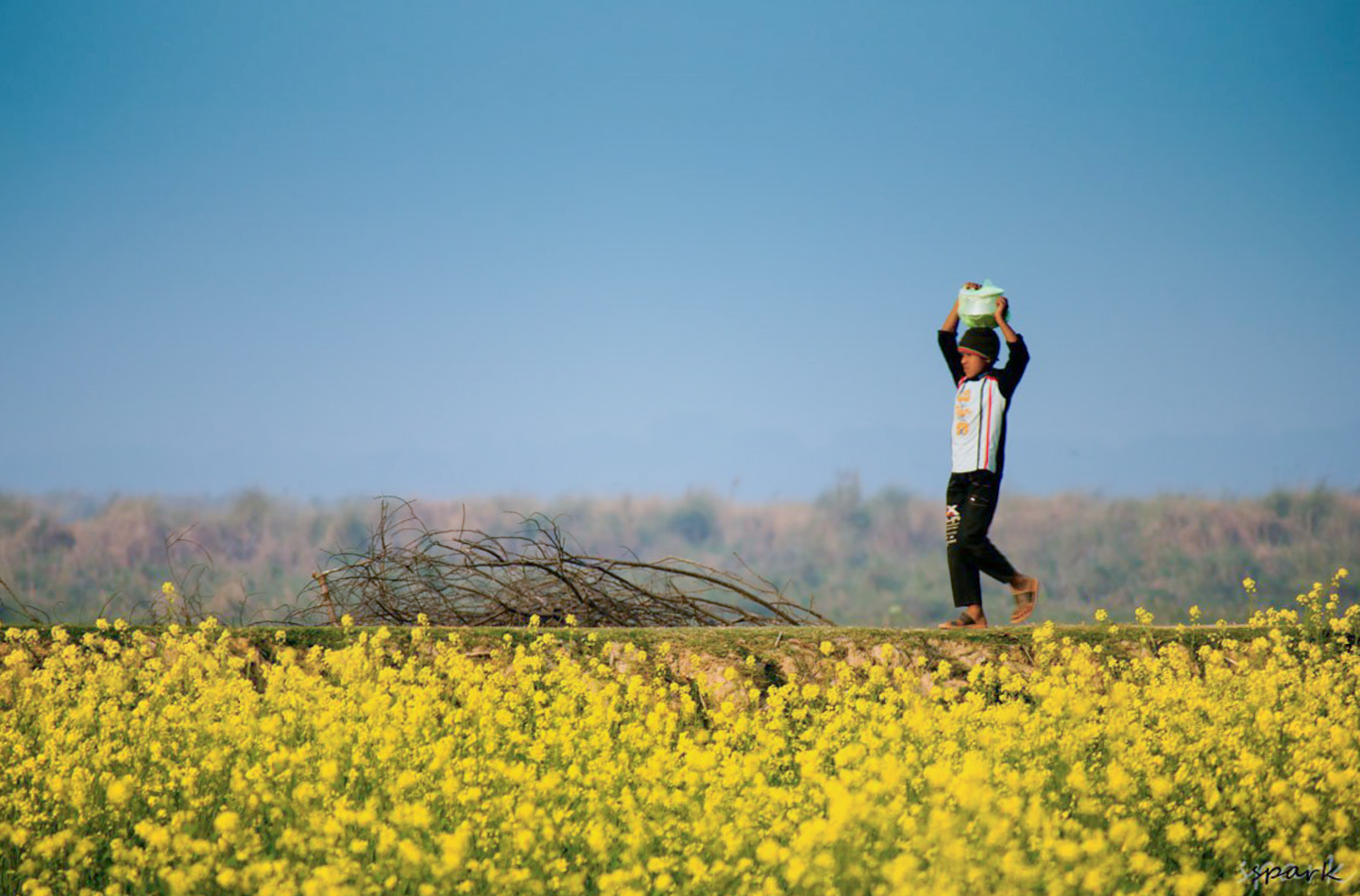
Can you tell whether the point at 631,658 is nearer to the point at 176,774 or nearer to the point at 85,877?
the point at 176,774

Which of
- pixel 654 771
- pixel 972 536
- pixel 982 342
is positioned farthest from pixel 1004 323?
pixel 654 771

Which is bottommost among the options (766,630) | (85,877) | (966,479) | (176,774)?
(85,877)

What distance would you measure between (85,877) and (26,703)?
194 cm

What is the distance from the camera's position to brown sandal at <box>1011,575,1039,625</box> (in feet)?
23.0

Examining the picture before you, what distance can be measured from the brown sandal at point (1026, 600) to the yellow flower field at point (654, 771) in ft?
1.68

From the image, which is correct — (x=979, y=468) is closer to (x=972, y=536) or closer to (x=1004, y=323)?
(x=972, y=536)

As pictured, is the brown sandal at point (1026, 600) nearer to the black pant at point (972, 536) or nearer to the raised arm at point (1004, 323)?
the black pant at point (972, 536)

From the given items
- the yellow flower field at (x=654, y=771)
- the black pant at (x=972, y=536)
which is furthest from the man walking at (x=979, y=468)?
the yellow flower field at (x=654, y=771)

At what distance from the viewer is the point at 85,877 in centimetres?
400

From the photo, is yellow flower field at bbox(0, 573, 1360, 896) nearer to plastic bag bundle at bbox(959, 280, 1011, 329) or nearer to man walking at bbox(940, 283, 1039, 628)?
man walking at bbox(940, 283, 1039, 628)

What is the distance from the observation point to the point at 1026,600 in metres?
7.03

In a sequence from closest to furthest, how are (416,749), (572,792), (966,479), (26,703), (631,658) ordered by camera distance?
(572,792), (416,749), (26,703), (631,658), (966,479)

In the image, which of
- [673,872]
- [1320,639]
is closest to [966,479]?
[1320,639]

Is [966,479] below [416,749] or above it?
above
